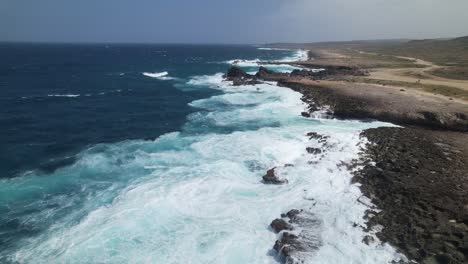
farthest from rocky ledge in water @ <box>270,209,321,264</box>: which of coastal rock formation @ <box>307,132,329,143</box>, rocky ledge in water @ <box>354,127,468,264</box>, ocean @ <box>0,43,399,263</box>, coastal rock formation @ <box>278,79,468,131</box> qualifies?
coastal rock formation @ <box>278,79,468,131</box>

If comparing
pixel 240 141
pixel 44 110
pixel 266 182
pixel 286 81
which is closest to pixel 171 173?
pixel 266 182

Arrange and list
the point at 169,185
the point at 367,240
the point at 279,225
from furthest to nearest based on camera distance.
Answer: the point at 169,185 → the point at 279,225 → the point at 367,240

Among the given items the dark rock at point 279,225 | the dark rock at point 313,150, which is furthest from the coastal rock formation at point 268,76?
the dark rock at point 279,225

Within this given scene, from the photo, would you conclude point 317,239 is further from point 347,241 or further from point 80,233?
point 80,233

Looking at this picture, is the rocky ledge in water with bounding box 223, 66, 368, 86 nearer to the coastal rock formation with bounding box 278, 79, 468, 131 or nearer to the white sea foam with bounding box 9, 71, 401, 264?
the coastal rock formation with bounding box 278, 79, 468, 131

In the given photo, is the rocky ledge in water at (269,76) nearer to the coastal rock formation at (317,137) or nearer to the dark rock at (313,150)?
the coastal rock formation at (317,137)

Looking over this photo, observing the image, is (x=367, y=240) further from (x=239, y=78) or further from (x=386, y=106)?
(x=239, y=78)

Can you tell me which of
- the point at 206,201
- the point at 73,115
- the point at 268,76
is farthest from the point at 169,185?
the point at 268,76
